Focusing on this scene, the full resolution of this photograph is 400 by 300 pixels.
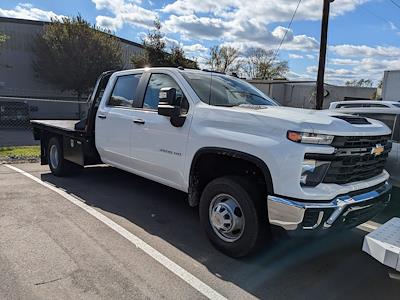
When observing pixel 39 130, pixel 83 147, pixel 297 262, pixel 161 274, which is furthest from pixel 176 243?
pixel 39 130

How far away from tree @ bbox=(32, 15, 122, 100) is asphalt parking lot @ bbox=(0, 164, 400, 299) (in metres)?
25.7

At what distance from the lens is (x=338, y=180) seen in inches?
144

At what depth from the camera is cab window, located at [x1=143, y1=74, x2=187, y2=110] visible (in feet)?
16.8

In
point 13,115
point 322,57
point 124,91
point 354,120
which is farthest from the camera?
point 13,115

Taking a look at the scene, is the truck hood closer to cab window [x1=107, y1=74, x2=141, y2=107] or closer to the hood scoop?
the hood scoop

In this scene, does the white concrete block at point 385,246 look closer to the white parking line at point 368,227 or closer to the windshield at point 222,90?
the white parking line at point 368,227

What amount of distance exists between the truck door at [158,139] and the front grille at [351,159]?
1.70m

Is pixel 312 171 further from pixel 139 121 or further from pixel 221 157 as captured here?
pixel 139 121

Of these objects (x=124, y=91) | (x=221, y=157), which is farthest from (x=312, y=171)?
(x=124, y=91)

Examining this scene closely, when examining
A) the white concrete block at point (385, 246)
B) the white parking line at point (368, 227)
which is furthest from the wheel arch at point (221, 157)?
the white parking line at point (368, 227)

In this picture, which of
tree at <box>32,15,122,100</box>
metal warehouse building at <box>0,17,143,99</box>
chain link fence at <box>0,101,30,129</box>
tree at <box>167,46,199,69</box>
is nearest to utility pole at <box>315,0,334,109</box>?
tree at <box>167,46,199,69</box>

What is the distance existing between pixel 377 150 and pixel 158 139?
254cm

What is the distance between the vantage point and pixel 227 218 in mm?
4105

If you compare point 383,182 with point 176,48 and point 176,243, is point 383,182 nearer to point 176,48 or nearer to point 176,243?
point 176,243
